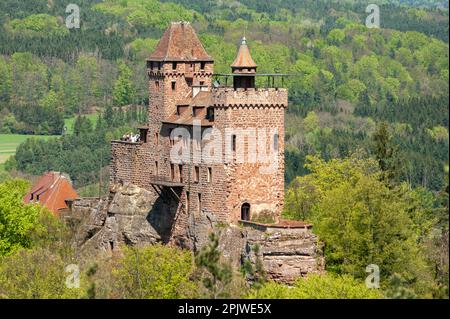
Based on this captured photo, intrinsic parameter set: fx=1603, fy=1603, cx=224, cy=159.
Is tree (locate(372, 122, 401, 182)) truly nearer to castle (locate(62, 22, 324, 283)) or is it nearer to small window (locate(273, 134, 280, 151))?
small window (locate(273, 134, 280, 151))

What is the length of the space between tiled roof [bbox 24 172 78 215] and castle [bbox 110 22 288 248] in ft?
82.1

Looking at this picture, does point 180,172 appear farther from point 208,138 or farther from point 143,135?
point 143,135

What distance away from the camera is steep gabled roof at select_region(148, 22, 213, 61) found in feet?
292

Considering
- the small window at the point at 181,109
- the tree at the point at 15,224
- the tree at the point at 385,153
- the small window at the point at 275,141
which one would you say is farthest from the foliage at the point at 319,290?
Result: the tree at the point at 15,224

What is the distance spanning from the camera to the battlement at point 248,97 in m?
82.6

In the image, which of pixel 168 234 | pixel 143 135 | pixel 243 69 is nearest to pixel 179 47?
pixel 143 135

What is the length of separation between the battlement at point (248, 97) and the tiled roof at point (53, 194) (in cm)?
3181

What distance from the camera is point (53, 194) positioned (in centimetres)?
11725

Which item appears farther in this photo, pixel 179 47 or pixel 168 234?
pixel 179 47

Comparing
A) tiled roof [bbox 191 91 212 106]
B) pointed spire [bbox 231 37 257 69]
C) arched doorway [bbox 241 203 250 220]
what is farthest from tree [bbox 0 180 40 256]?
pointed spire [bbox 231 37 257 69]

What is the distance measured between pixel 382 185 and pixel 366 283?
10.3 metres

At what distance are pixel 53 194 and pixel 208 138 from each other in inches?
1406
